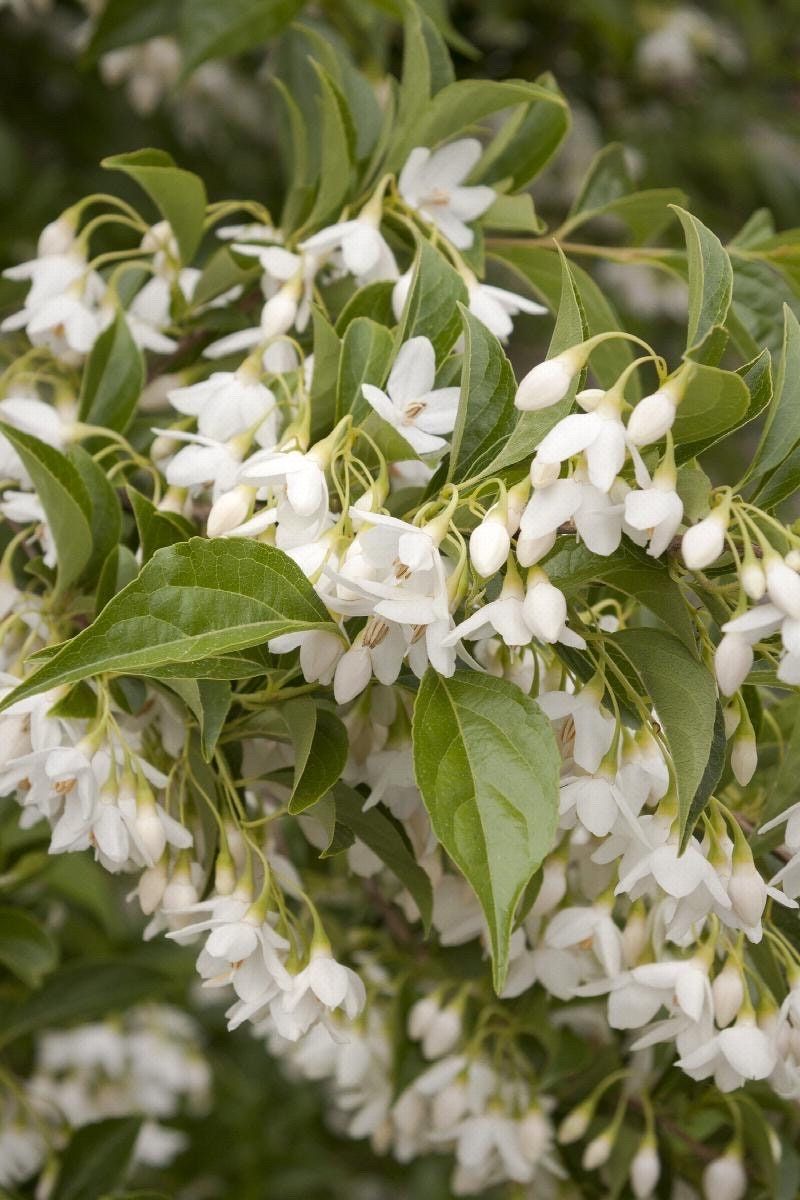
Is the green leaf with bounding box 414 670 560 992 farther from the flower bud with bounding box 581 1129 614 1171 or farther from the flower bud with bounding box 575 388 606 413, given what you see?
the flower bud with bounding box 581 1129 614 1171

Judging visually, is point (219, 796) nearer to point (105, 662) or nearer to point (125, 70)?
point (105, 662)

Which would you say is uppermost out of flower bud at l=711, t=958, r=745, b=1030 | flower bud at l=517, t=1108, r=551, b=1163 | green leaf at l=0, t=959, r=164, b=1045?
flower bud at l=711, t=958, r=745, b=1030

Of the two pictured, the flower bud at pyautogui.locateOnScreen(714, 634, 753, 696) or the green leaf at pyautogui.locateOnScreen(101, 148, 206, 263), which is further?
the green leaf at pyautogui.locateOnScreen(101, 148, 206, 263)

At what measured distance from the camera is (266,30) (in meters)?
1.75

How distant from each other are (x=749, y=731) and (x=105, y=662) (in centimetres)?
42

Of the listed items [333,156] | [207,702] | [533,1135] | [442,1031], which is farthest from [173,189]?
[533,1135]

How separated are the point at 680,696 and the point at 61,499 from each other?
469 mm

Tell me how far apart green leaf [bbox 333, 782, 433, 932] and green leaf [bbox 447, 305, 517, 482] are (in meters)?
0.28

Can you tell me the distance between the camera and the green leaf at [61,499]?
0.95m

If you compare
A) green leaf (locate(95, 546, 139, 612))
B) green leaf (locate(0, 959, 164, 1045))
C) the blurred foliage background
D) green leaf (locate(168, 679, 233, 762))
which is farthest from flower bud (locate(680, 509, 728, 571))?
the blurred foliage background

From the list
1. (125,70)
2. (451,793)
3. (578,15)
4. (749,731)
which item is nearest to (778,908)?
(749,731)

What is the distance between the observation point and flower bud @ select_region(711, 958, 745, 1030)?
947mm

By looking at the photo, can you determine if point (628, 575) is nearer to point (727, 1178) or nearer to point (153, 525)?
point (153, 525)

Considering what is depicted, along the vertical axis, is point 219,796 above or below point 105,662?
below
